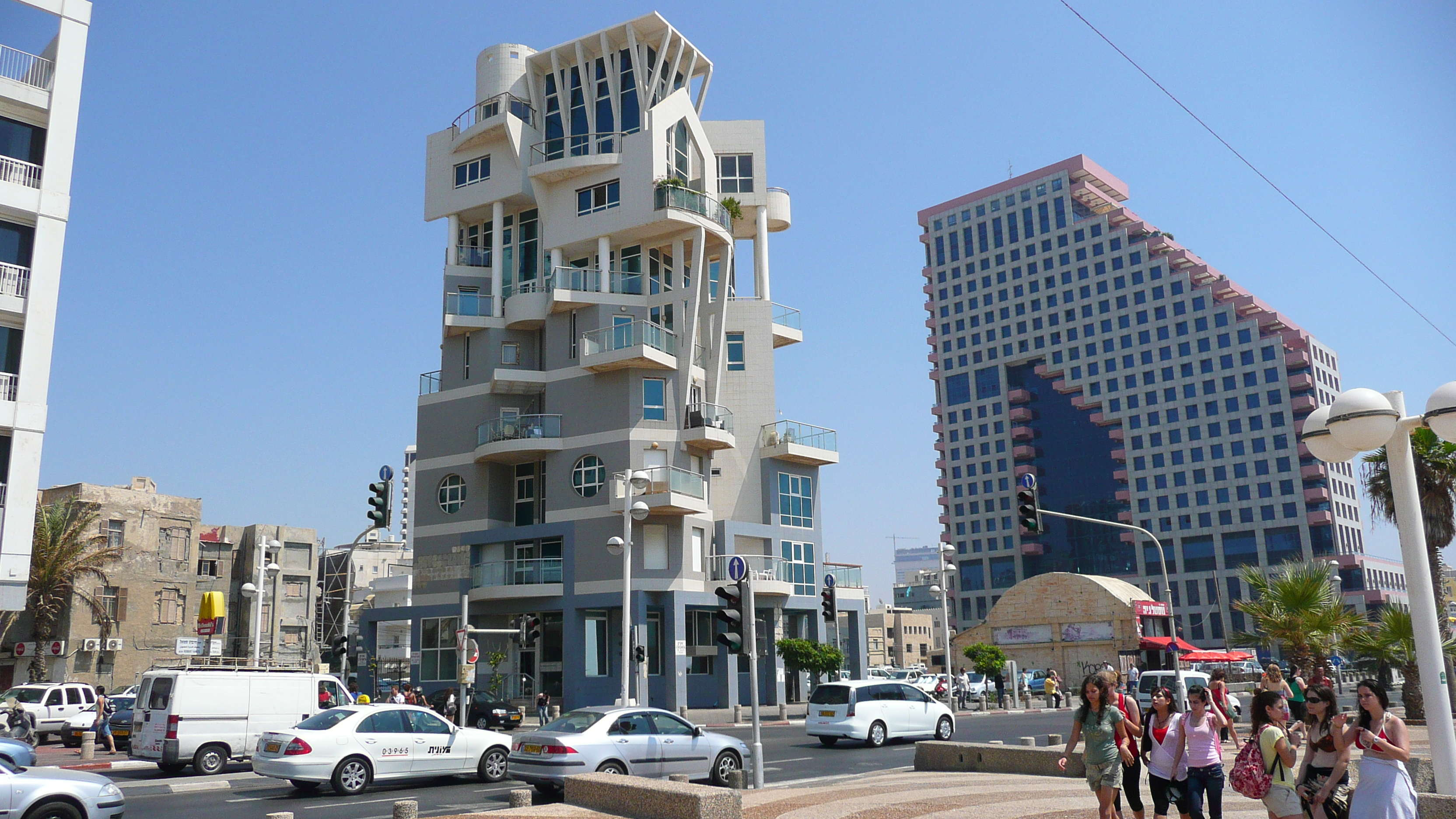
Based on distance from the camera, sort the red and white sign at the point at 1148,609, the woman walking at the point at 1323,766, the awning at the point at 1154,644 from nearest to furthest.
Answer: the woman walking at the point at 1323,766
the awning at the point at 1154,644
the red and white sign at the point at 1148,609

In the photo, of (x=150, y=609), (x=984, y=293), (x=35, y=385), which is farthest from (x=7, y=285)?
(x=984, y=293)

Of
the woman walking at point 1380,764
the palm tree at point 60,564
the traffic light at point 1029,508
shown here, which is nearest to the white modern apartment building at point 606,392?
the palm tree at point 60,564

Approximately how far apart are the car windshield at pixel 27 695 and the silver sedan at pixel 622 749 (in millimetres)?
23416

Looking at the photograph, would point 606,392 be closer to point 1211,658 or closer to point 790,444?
point 790,444

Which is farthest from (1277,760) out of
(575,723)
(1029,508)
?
(1029,508)

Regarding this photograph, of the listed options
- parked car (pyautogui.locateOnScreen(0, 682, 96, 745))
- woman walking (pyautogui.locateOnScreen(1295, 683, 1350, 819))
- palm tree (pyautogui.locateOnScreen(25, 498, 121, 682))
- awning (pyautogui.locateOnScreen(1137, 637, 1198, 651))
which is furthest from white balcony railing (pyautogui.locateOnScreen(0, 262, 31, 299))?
awning (pyautogui.locateOnScreen(1137, 637, 1198, 651))

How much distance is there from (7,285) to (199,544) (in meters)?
35.7

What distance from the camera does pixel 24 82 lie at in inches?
1044

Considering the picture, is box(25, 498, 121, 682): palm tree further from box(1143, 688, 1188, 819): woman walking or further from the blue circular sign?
box(1143, 688, 1188, 819): woman walking

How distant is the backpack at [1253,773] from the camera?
834 cm

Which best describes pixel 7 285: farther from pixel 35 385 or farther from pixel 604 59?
pixel 604 59

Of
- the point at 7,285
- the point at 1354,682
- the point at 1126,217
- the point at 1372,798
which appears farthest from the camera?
the point at 1126,217

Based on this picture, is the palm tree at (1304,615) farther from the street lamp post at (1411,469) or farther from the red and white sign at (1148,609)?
the red and white sign at (1148,609)

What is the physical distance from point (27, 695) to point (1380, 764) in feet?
123
